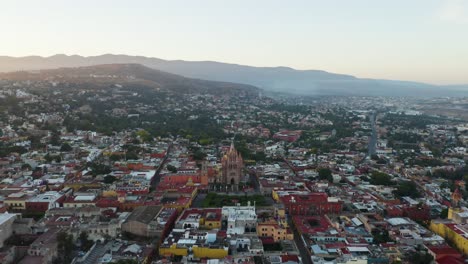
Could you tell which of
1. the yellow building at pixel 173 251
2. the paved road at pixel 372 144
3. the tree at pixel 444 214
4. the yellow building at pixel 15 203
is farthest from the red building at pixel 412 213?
the yellow building at pixel 15 203

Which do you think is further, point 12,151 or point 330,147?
point 330,147

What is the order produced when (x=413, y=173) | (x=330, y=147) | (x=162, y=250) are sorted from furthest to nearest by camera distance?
(x=330, y=147)
(x=413, y=173)
(x=162, y=250)

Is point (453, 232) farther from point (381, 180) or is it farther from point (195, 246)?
point (195, 246)

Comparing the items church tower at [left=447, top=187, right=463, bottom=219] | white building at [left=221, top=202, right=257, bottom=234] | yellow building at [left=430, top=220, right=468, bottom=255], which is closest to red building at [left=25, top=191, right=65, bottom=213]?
white building at [left=221, top=202, right=257, bottom=234]

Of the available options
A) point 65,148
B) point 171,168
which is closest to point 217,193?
point 171,168

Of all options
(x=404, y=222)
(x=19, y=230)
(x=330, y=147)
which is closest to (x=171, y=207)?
(x=19, y=230)

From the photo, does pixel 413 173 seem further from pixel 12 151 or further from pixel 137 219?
pixel 12 151

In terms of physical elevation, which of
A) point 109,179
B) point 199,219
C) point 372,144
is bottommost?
point 372,144

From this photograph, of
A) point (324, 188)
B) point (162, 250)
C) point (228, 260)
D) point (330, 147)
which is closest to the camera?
point (228, 260)
